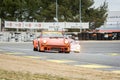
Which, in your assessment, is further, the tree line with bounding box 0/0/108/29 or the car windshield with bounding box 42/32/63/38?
the tree line with bounding box 0/0/108/29

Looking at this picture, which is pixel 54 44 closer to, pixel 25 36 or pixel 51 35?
pixel 51 35

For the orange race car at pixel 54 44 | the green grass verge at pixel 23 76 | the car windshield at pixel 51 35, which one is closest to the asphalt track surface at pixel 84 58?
the orange race car at pixel 54 44

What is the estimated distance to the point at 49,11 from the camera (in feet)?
259

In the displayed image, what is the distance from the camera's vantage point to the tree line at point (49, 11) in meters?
76.8

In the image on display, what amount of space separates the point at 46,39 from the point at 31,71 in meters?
11.5

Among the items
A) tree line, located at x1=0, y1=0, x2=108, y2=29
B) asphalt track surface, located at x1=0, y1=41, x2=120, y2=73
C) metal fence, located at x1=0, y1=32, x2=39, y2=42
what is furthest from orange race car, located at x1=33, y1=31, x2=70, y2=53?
tree line, located at x1=0, y1=0, x2=108, y2=29

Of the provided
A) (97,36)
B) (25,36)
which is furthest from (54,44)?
(97,36)

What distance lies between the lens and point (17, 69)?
13883 millimetres

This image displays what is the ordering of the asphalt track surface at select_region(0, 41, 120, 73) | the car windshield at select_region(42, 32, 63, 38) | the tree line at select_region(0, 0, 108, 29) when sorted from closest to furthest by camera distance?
1. the asphalt track surface at select_region(0, 41, 120, 73)
2. the car windshield at select_region(42, 32, 63, 38)
3. the tree line at select_region(0, 0, 108, 29)

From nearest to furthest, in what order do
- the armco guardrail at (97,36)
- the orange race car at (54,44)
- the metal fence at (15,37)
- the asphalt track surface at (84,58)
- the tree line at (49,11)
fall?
the asphalt track surface at (84,58)
the orange race car at (54,44)
the metal fence at (15,37)
the armco guardrail at (97,36)
the tree line at (49,11)

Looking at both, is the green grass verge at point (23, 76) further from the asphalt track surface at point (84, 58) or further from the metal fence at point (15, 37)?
the metal fence at point (15, 37)

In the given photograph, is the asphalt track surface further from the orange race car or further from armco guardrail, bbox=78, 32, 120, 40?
armco guardrail, bbox=78, 32, 120, 40

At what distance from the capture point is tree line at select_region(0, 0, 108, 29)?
76812 mm

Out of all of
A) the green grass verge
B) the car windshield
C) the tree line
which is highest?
the tree line
